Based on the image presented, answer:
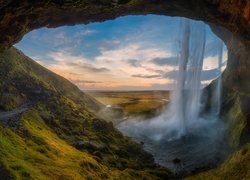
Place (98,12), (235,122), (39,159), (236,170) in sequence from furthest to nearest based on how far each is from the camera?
(235,122), (98,12), (236,170), (39,159)

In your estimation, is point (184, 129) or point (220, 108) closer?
point (220, 108)

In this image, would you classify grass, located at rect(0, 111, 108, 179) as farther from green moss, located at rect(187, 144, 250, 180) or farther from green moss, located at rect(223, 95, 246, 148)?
green moss, located at rect(223, 95, 246, 148)

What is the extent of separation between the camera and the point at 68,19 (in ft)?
179

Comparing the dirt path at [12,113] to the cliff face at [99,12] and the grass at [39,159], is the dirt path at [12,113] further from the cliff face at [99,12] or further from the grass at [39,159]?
the cliff face at [99,12]

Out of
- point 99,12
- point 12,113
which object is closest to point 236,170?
point 99,12

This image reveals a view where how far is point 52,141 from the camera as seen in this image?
182 ft

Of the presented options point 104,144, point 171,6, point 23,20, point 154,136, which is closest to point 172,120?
point 154,136

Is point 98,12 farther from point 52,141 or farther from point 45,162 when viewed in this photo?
point 45,162

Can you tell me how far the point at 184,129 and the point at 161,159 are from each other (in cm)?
4417

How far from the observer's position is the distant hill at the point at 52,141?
136ft

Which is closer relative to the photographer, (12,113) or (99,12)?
(99,12)

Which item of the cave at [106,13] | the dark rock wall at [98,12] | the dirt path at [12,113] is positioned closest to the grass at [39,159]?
the dirt path at [12,113]

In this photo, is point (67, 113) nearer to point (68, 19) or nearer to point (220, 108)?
point (68, 19)

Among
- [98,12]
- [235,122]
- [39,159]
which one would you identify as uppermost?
[98,12]
